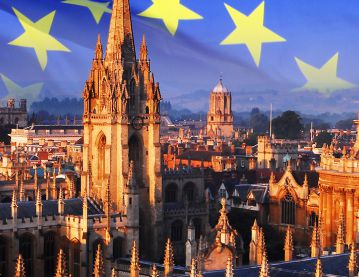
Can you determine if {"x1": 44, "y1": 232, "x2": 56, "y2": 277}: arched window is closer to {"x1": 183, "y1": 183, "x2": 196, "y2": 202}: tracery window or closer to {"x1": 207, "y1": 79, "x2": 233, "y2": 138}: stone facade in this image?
{"x1": 183, "y1": 183, "x2": 196, "y2": 202}: tracery window

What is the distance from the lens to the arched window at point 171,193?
68.4 m

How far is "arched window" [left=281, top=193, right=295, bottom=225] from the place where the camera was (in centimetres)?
6600

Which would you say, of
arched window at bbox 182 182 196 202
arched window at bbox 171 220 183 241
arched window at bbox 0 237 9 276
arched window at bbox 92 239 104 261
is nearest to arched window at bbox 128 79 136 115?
arched window at bbox 171 220 183 241

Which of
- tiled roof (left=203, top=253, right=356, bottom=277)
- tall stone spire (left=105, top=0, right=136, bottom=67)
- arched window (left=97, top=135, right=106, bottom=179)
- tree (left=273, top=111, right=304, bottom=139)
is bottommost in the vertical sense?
tiled roof (left=203, top=253, right=356, bottom=277)

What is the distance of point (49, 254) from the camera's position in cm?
5178

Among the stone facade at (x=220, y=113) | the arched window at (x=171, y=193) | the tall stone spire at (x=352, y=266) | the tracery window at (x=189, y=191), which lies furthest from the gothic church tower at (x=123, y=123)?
the stone facade at (x=220, y=113)

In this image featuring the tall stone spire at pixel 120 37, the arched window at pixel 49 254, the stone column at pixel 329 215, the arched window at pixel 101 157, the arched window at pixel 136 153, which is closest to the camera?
the arched window at pixel 49 254

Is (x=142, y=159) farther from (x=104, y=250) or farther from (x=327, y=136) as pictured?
(x=327, y=136)

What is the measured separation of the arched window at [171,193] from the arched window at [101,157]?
7.41 meters

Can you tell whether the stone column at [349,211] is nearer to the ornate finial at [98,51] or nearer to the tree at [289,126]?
the ornate finial at [98,51]

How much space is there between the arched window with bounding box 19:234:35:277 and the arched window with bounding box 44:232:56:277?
0.77m

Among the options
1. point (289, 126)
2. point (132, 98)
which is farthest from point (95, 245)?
point (289, 126)

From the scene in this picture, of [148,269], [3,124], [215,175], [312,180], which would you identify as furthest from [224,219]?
[3,124]

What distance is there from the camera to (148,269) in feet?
152
